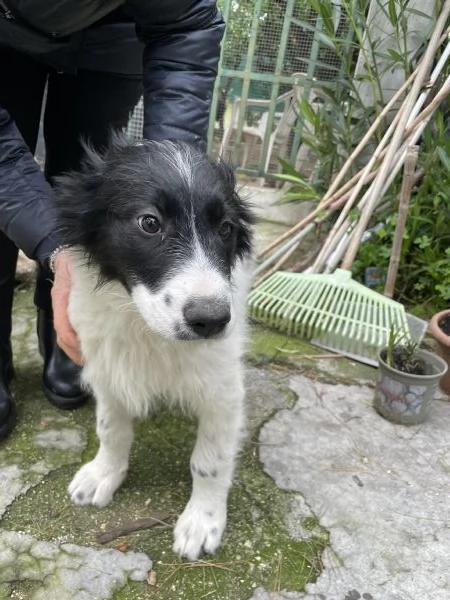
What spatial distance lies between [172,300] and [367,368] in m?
1.84

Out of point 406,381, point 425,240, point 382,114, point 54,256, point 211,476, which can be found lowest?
point 211,476

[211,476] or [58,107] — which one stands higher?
[58,107]

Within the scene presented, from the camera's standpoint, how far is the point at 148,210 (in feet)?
4.90

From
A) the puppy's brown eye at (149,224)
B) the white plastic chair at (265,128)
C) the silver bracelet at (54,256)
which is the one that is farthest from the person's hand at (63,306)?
the white plastic chair at (265,128)

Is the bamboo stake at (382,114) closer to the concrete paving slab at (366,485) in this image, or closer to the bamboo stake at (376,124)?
the bamboo stake at (376,124)

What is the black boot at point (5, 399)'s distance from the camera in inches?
88.7

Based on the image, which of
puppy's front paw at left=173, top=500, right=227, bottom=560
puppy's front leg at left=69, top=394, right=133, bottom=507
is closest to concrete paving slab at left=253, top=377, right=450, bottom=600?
puppy's front paw at left=173, top=500, right=227, bottom=560

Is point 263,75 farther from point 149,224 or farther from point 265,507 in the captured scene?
point 265,507

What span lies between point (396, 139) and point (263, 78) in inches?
73.9

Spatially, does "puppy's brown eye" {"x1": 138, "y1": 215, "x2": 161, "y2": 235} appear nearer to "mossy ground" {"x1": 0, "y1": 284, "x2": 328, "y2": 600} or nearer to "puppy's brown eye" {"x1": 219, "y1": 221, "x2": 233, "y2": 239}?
"puppy's brown eye" {"x1": 219, "y1": 221, "x2": 233, "y2": 239}

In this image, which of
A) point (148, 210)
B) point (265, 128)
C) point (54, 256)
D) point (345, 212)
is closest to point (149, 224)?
point (148, 210)

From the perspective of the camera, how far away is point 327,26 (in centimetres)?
359

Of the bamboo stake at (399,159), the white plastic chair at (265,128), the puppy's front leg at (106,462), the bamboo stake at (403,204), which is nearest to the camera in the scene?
the puppy's front leg at (106,462)

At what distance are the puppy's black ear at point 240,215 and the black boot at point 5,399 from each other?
1186 mm
